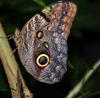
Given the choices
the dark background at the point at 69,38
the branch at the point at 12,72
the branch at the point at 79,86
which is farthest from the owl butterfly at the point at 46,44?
the branch at the point at 12,72

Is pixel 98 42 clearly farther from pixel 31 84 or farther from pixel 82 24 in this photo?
pixel 31 84

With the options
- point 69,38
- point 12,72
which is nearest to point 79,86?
point 69,38

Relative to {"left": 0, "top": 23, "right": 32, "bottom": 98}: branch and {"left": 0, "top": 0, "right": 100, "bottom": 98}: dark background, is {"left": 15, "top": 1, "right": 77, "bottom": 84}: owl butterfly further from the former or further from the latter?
{"left": 0, "top": 23, "right": 32, "bottom": 98}: branch

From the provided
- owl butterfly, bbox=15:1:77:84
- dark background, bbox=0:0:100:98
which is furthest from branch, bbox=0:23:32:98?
owl butterfly, bbox=15:1:77:84

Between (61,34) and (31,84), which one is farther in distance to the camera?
(31,84)

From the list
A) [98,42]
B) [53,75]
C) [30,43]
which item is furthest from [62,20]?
[98,42]

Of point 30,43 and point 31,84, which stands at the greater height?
point 30,43

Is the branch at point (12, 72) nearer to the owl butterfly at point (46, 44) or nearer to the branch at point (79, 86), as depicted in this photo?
the owl butterfly at point (46, 44)
